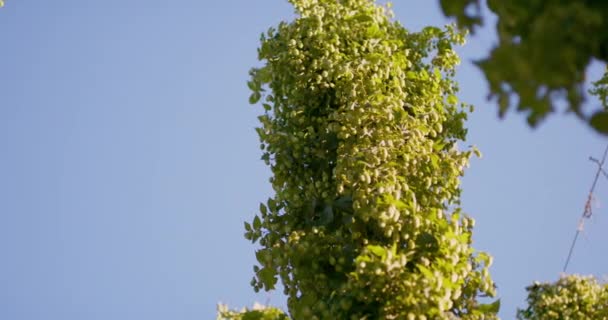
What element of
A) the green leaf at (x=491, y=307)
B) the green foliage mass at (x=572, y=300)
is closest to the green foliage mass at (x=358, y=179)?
the green leaf at (x=491, y=307)

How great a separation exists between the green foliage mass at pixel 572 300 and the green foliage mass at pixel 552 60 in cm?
827

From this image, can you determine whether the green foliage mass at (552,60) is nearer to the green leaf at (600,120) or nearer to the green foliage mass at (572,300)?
the green leaf at (600,120)

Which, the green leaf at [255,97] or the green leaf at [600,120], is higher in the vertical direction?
the green leaf at [255,97]

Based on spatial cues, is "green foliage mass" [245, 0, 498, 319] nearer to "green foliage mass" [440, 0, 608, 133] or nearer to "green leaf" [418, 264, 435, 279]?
"green leaf" [418, 264, 435, 279]

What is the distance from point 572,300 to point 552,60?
8645 millimetres

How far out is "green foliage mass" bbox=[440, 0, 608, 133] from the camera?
1990 mm

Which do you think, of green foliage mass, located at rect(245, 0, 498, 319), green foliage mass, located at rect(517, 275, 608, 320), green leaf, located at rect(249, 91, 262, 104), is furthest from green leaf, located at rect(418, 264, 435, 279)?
green foliage mass, located at rect(517, 275, 608, 320)

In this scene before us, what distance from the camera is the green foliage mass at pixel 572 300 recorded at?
9.70 meters

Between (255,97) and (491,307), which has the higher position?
(255,97)

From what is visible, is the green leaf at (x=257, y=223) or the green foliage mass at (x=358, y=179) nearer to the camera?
the green foliage mass at (x=358, y=179)

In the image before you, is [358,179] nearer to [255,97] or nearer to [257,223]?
[257,223]

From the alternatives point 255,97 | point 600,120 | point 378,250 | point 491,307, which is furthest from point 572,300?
point 600,120

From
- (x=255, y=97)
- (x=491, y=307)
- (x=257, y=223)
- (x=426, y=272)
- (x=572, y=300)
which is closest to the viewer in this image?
(x=426, y=272)

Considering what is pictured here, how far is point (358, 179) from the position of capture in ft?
20.0
